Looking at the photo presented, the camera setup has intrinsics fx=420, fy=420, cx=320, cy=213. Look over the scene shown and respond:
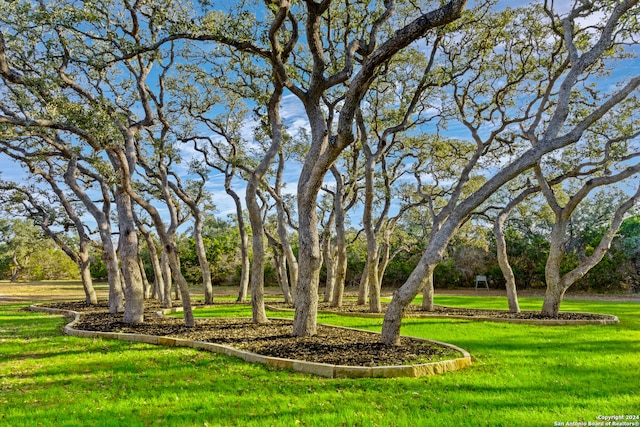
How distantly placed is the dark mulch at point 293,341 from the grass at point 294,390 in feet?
2.11

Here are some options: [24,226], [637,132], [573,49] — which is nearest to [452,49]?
[573,49]

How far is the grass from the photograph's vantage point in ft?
13.6

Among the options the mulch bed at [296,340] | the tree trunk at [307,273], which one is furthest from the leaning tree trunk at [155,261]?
the tree trunk at [307,273]

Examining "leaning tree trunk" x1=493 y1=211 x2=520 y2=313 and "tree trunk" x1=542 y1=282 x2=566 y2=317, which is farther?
"leaning tree trunk" x1=493 y1=211 x2=520 y2=313

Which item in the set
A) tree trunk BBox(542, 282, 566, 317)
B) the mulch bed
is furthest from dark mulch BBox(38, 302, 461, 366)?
tree trunk BBox(542, 282, 566, 317)

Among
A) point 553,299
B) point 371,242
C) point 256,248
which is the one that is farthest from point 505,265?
point 256,248

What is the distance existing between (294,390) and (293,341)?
278cm

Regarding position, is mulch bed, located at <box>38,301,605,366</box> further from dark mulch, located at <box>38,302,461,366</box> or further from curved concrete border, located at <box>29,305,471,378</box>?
curved concrete border, located at <box>29,305,471,378</box>

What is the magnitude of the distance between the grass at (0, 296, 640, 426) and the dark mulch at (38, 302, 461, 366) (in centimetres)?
64

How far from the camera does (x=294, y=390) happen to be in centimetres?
505

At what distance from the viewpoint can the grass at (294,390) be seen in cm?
416

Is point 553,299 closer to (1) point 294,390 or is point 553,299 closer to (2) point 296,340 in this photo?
(2) point 296,340

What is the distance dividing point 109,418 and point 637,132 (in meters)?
14.8

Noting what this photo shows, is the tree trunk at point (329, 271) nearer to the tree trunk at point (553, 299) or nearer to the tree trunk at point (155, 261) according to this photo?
the tree trunk at point (155, 261)
